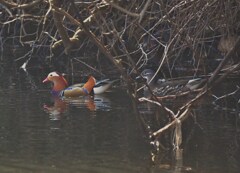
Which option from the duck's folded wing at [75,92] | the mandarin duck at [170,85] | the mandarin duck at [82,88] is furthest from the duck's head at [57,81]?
the mandarin duck at [170,85]

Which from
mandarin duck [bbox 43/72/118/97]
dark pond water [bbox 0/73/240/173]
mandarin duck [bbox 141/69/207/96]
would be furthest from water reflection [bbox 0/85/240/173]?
mandarin duck [bbox 43/72/118/97]

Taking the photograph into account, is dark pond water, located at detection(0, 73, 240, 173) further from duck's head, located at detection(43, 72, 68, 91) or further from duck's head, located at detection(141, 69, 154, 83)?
duck's head, located at detection(141, 69, 154, 83)

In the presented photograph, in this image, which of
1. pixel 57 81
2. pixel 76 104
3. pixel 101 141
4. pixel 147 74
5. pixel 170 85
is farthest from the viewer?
pixel 147 74

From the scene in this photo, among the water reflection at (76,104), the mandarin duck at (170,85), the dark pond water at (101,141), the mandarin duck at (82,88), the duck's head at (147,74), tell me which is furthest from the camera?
the duck's head at (147,74)

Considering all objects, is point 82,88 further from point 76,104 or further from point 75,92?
point 76,104

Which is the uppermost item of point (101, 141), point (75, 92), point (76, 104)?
point (75, 92)

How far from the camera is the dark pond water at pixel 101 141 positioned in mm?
6660

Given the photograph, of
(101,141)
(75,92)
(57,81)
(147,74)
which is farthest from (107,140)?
(147,74)

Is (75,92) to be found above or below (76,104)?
above

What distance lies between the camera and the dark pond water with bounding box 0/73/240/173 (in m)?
6.66

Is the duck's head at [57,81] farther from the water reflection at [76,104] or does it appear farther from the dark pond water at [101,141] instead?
the dark pond water at [101,141]

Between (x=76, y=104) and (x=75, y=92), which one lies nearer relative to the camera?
(x=76, y=104)

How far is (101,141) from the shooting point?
764 centimetres

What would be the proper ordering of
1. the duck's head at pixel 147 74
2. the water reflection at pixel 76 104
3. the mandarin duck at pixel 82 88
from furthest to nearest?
1. the duck's head at pixel 147 74
2. the mandarin duck at pixel 82 88
3. the water reflection at pixel 76 104
